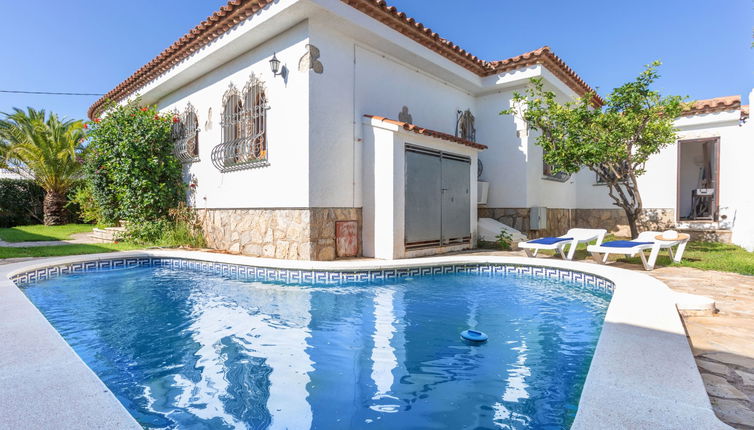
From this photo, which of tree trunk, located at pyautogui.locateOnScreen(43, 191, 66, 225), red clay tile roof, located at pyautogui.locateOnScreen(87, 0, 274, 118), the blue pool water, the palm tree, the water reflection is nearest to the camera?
the blue pool water

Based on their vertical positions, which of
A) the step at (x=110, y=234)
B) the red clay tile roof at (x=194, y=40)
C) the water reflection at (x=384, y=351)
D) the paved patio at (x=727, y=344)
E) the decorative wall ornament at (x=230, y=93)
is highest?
the red clay tile roof at (x=194, y=40)

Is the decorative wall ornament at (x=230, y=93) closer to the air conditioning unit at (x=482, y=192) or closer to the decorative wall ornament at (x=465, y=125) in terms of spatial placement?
the decorative wall ornament at (x=465, y=125)

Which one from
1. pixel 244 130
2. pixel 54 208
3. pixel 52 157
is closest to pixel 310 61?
pixel 244 130

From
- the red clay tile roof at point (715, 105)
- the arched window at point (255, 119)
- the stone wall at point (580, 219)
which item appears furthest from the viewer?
the red clay tile roof at point (715, 105)

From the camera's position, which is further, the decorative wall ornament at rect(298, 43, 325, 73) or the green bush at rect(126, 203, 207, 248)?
the green bush at rect(126, 203, 207, 248)

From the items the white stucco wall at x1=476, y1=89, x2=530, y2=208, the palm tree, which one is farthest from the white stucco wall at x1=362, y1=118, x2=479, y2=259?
the palm tree

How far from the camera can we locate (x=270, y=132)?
9.12m

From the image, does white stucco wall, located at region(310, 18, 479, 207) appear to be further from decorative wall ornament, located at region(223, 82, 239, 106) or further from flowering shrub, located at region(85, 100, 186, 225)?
flowering shrub, located at region(85, 100, 186, 225)

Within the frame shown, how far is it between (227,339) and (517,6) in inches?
603

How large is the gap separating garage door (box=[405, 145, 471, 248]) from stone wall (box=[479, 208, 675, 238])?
83.4 inches

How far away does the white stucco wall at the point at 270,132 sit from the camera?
329 inches

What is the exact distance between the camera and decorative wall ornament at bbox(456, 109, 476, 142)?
12359 millimetres

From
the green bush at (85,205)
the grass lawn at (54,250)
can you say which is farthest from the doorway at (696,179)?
the green bush at (85,205)

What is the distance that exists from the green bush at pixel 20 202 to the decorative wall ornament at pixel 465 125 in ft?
67.5
